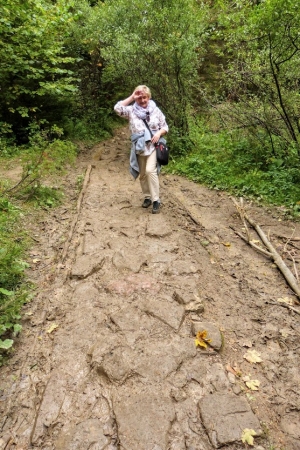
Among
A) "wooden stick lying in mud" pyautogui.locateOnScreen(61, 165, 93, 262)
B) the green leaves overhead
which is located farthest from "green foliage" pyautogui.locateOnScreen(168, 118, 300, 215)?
the green leaves overhead

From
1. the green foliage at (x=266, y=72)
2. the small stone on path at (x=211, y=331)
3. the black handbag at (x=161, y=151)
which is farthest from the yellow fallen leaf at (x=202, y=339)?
the green foliage at (x=266, y=72)

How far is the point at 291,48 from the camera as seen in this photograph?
18.3ft

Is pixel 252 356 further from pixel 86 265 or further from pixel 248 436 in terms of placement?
pixel 86 265

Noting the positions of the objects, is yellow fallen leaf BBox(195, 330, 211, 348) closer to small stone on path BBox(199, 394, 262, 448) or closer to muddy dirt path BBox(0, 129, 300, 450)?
muddy dirt path BBox(0, 129, 300, 450)

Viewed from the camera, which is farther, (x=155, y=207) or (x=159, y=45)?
(x=159, y=45)

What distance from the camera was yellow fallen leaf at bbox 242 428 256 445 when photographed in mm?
2174

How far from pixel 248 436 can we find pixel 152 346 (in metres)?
1.08

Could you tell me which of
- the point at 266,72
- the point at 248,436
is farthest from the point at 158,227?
the point at 266,72

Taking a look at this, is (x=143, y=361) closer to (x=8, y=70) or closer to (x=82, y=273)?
(x=82, y=273)

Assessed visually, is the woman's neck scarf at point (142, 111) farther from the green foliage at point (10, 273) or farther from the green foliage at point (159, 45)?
the green foliage at point (159, 45)

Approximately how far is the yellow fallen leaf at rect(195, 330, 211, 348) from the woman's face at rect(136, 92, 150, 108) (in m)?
3.75

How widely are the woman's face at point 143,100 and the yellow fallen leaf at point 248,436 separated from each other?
461 centimetres

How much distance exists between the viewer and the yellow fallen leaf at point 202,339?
2973mm

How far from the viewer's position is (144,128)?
516cm
